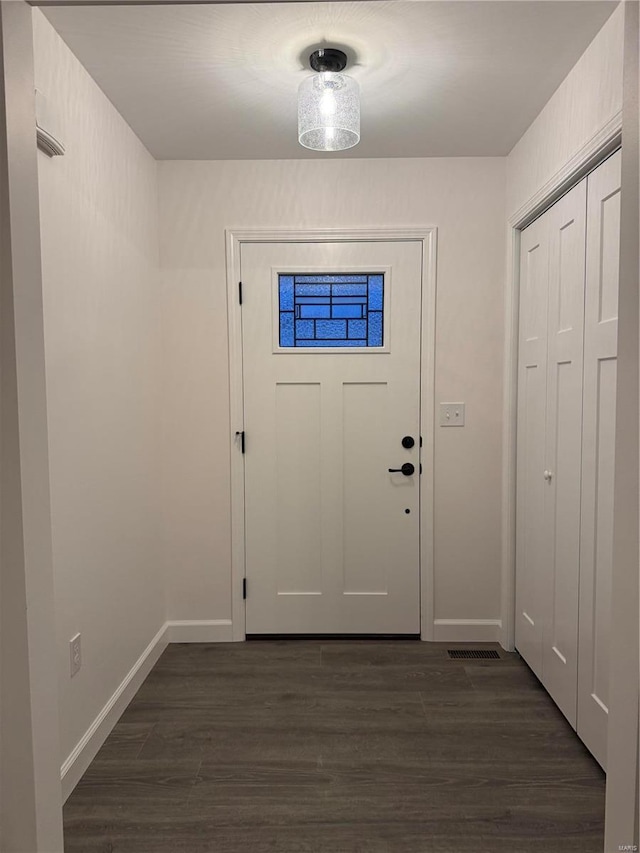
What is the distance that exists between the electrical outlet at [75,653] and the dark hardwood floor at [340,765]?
0.39 meters

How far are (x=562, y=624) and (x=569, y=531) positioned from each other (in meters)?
0.39

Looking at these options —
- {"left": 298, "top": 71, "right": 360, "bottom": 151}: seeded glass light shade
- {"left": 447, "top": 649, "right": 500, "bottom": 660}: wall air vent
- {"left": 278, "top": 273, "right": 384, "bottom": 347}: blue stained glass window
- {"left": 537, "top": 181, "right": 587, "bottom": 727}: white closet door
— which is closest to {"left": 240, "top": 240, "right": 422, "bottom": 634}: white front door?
{"left": 278, "top": 273, "right": 384, "bottom": 347}: blue stained glass window

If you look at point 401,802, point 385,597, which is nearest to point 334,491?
point 385,597

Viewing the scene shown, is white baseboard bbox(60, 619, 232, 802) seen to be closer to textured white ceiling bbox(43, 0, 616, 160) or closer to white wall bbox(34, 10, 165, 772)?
white wall bbox(34, 10, 165, 772)

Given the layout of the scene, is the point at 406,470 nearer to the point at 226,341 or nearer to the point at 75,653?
the point at 226,341

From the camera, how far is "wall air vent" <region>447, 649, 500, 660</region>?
281cm

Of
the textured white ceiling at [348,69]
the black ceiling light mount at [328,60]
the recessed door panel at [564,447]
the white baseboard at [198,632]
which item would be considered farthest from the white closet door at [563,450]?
the white baseboard at [198,632]

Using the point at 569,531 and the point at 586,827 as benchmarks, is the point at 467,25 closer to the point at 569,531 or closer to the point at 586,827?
the point at 569,531

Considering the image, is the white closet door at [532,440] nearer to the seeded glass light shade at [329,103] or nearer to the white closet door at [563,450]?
the white closet door at [563,450]

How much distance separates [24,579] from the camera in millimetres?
1025

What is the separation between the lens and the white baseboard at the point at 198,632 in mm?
3025

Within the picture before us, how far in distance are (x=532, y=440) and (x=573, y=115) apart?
1332 millimetres

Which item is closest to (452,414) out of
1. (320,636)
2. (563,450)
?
(563,450)

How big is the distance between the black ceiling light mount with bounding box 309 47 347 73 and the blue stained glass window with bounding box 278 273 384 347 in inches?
42.4
